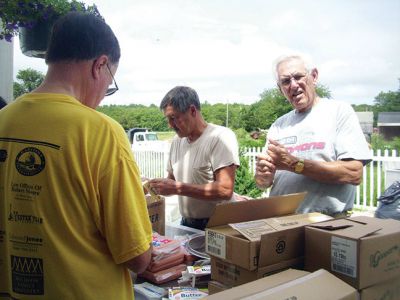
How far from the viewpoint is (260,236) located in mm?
1151

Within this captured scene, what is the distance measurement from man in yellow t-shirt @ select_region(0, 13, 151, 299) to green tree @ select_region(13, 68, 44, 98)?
186 centimetres

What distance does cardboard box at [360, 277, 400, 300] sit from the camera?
1.10 metres

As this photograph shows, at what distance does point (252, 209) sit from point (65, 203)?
743 mm

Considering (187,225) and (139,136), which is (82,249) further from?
(139,136)

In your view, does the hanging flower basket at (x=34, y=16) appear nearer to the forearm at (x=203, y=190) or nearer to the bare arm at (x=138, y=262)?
the forearm at (x=203, y=190)

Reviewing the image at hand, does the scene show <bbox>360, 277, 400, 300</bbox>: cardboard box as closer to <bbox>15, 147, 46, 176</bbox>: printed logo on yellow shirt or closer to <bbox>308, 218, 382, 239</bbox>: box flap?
<bbox>308, 218, 382, 239</bbox>: box flap

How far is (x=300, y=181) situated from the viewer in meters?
1.97

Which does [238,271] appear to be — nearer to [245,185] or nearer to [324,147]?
[324,147]

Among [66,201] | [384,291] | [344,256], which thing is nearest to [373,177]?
[384,291]

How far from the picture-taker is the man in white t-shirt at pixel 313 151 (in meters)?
1.81

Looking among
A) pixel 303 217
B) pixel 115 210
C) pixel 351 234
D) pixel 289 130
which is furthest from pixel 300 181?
pixel 115 210

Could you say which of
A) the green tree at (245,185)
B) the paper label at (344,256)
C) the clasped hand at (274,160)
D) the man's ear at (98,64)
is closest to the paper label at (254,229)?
the paper label at (344,256)

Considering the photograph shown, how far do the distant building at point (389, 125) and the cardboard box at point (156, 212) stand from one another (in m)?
34.2

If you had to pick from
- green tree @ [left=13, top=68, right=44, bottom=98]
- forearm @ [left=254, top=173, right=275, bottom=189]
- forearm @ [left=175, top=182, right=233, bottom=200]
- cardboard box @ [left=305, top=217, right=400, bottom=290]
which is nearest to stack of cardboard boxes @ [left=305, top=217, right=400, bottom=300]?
cardboard box @ [left=305, top=217, right=400, bottom=290]
